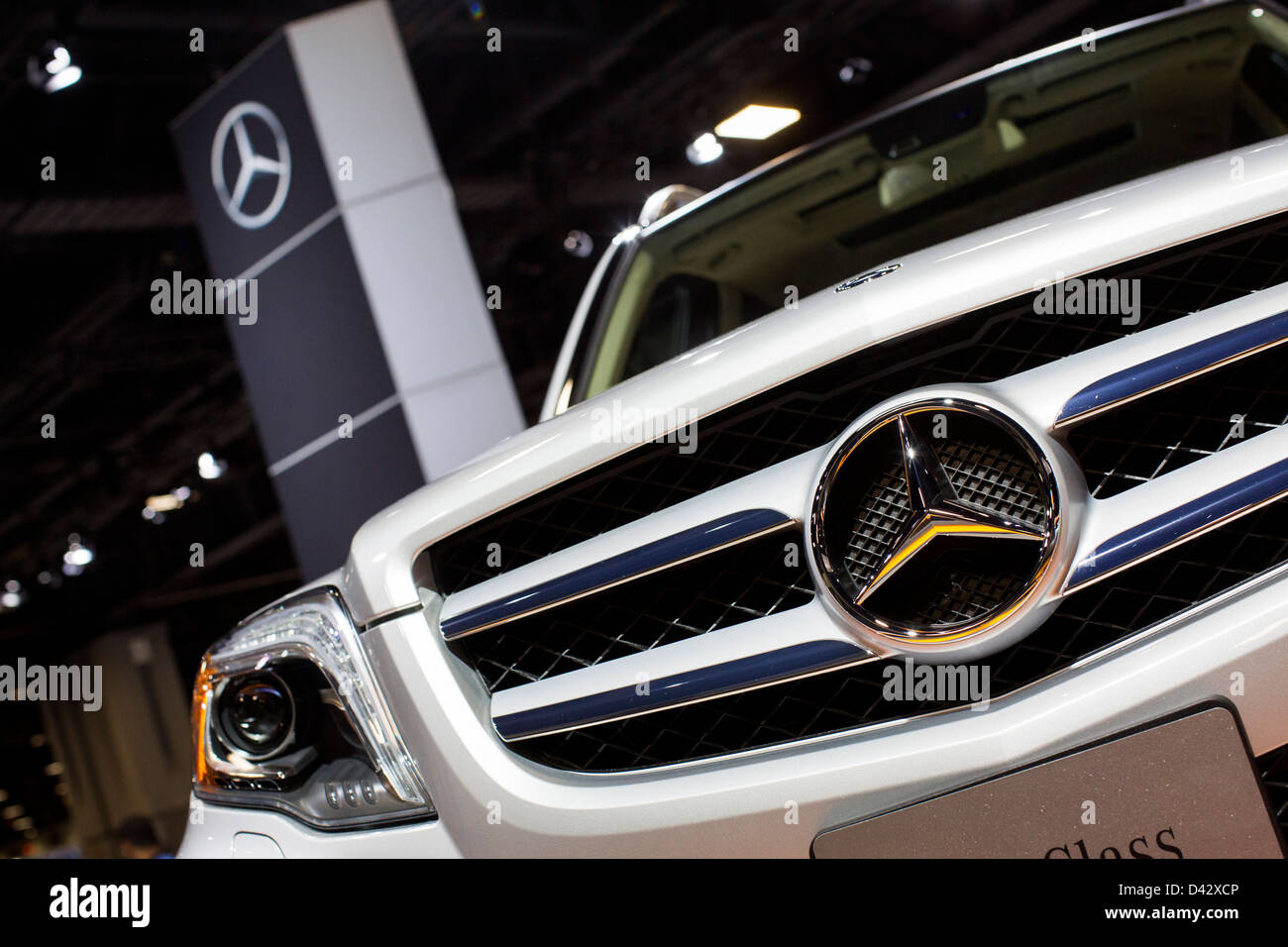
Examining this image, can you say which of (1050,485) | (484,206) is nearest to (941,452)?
(1050,485)

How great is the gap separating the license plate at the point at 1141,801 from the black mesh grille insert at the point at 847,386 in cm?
41

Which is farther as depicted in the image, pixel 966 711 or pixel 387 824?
pixel 387 824

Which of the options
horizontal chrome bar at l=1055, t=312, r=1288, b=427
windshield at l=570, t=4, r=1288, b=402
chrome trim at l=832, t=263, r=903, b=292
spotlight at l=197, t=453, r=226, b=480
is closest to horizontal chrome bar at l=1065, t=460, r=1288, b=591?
horizontal chrome bar at l=1055, t=312, r=1288, b=427

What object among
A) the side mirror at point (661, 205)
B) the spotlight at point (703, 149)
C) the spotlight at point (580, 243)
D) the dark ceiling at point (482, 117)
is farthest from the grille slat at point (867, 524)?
the spotlight at point (580, 243)

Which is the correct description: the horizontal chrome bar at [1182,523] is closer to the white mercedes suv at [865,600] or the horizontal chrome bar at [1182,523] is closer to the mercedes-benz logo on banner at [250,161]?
the white mercedes suv at [865,600]

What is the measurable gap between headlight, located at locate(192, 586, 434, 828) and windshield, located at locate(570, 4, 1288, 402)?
49.5 inches

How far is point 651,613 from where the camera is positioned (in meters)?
1.35

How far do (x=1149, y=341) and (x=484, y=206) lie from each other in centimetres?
935

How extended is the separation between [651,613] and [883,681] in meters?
0.30

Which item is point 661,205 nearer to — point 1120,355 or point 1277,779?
point 1120,355

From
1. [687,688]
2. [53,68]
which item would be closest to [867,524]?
[687,688]
